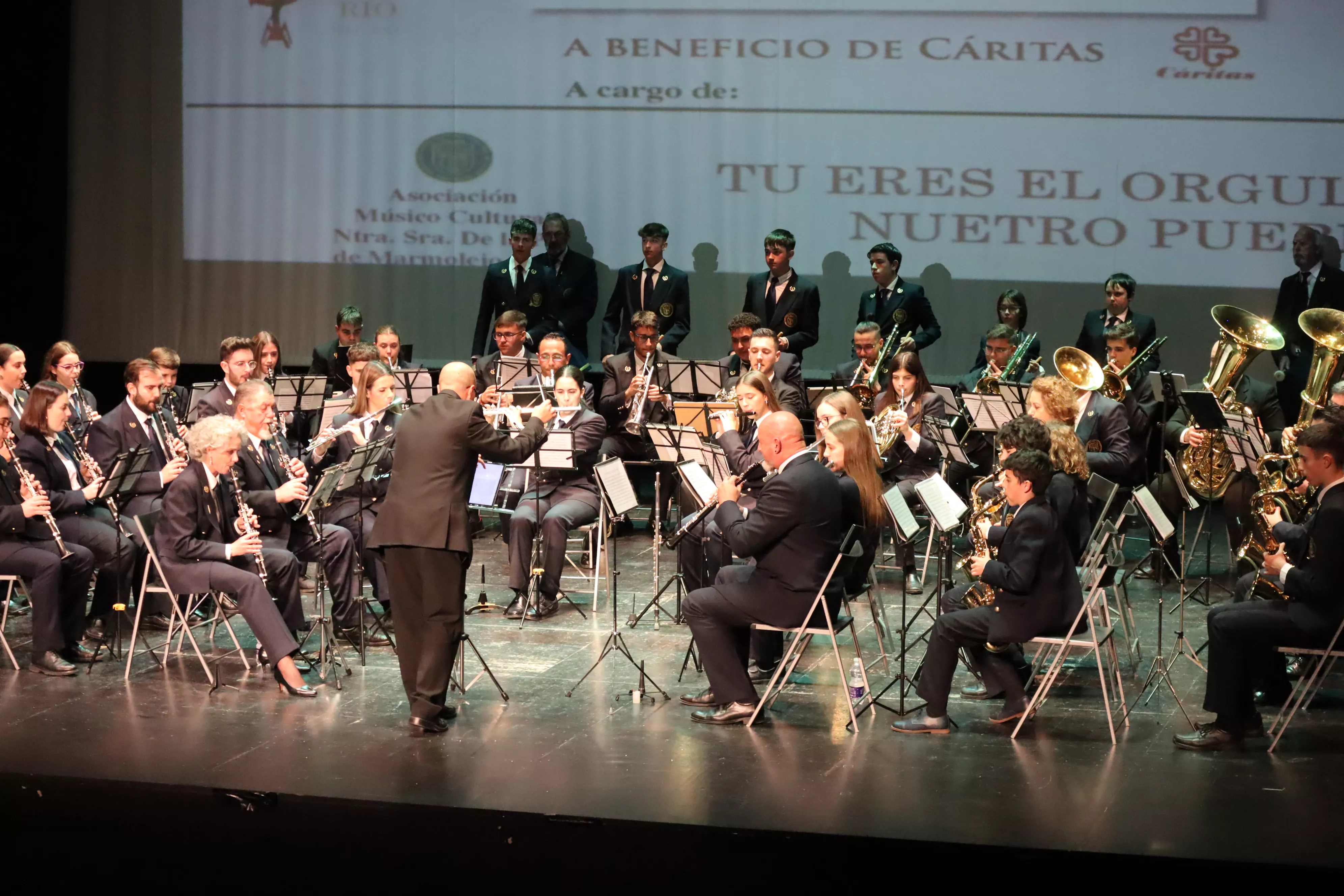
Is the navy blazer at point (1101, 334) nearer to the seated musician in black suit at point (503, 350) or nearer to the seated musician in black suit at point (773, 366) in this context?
the seated musician in black suit at point (773, 366)

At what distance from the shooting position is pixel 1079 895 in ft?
14.8

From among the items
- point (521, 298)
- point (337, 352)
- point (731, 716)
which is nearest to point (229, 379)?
point (337, 352)

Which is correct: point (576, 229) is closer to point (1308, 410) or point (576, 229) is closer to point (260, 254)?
point (260, 254)

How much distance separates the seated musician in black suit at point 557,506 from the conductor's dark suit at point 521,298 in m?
2.02

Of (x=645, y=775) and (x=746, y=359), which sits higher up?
(x=746, y=359)

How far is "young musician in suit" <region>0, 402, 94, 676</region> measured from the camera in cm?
649

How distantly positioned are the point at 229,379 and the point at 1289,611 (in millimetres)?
5609

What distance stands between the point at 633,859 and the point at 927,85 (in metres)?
7.39

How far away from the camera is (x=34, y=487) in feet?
21.8

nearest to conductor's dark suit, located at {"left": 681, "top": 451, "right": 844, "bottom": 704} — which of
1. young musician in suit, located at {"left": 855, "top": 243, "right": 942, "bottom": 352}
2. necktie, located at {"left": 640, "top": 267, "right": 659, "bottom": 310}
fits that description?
young musician in suit, located at {"left": 855, "top": 243, "right": 942, "bottom": 352}

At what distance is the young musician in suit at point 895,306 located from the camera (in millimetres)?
9883

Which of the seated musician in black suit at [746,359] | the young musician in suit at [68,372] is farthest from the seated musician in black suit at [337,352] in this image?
the seated musician in black suit at [746,359]

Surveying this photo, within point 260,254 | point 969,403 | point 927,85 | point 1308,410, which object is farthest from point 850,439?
point 260,254

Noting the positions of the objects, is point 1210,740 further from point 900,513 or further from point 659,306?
point 659,306
